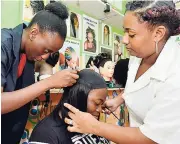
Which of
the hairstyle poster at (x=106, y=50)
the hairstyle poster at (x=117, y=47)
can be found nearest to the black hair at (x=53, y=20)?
the hairstyle poster at (x=106, y=50)

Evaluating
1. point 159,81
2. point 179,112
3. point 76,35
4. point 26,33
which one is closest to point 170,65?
point 159,81

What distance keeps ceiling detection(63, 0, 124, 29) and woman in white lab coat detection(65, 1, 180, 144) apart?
2.01ft

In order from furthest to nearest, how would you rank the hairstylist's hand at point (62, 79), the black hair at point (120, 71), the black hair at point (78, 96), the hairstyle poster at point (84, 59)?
the black hair at point (120, 71)
the hairstyle poster at point (84, 59)
the black hair at point (78, 96)
the hairstylist's hand at point (62, 79)

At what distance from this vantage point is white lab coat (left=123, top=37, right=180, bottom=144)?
0.76 metres

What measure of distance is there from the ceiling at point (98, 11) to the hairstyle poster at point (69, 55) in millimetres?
267

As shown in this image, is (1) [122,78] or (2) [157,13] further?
(1) [122,78]

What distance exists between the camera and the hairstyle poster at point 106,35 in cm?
184

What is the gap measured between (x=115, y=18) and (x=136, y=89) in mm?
948

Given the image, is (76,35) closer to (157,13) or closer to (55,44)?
(55,44)

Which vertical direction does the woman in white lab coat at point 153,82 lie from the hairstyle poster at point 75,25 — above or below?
below

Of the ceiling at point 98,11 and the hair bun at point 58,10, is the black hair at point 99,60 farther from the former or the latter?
the hair bun at point 58,10

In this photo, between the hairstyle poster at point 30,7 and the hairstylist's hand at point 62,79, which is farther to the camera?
the hairstyle poster at point 30,7

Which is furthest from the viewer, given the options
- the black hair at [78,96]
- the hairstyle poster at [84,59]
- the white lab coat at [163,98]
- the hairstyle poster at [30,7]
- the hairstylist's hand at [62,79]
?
the hairstyle poster at [84,59]

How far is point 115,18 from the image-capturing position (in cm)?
181
